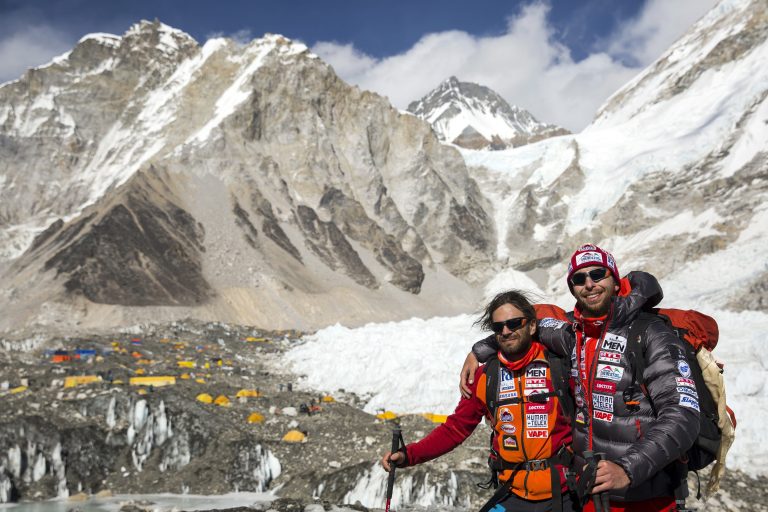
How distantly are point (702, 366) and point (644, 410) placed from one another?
383mm

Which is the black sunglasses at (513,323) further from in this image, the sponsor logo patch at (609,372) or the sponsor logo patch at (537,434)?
the sponsor logo patch at (537,434)

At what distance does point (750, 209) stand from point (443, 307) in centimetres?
3457

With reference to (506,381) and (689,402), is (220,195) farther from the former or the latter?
(689,402)

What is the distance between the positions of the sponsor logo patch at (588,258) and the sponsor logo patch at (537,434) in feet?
3.24

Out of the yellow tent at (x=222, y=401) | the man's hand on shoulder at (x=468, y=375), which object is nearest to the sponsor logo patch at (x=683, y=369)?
the man's hand on shoulder at (x=468, y=375)

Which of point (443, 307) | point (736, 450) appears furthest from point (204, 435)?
point (443, 307)

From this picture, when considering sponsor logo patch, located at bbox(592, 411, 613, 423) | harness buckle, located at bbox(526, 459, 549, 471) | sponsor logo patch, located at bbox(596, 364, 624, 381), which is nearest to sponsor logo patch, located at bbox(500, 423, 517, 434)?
harness buckle, located at bbox(526, 459, 549, 471)

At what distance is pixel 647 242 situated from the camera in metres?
60.7

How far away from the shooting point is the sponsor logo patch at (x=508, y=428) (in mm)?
3619

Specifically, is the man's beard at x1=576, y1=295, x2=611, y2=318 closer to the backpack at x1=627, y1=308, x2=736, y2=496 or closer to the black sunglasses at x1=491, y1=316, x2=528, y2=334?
the backpack at x1=627, y1=308, x2=736, y2=496

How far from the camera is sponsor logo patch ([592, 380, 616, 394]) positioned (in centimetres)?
328

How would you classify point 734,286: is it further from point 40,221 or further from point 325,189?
point 40,221

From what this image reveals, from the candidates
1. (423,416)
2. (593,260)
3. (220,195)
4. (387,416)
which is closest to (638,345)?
(593,260)

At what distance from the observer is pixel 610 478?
2795mm
